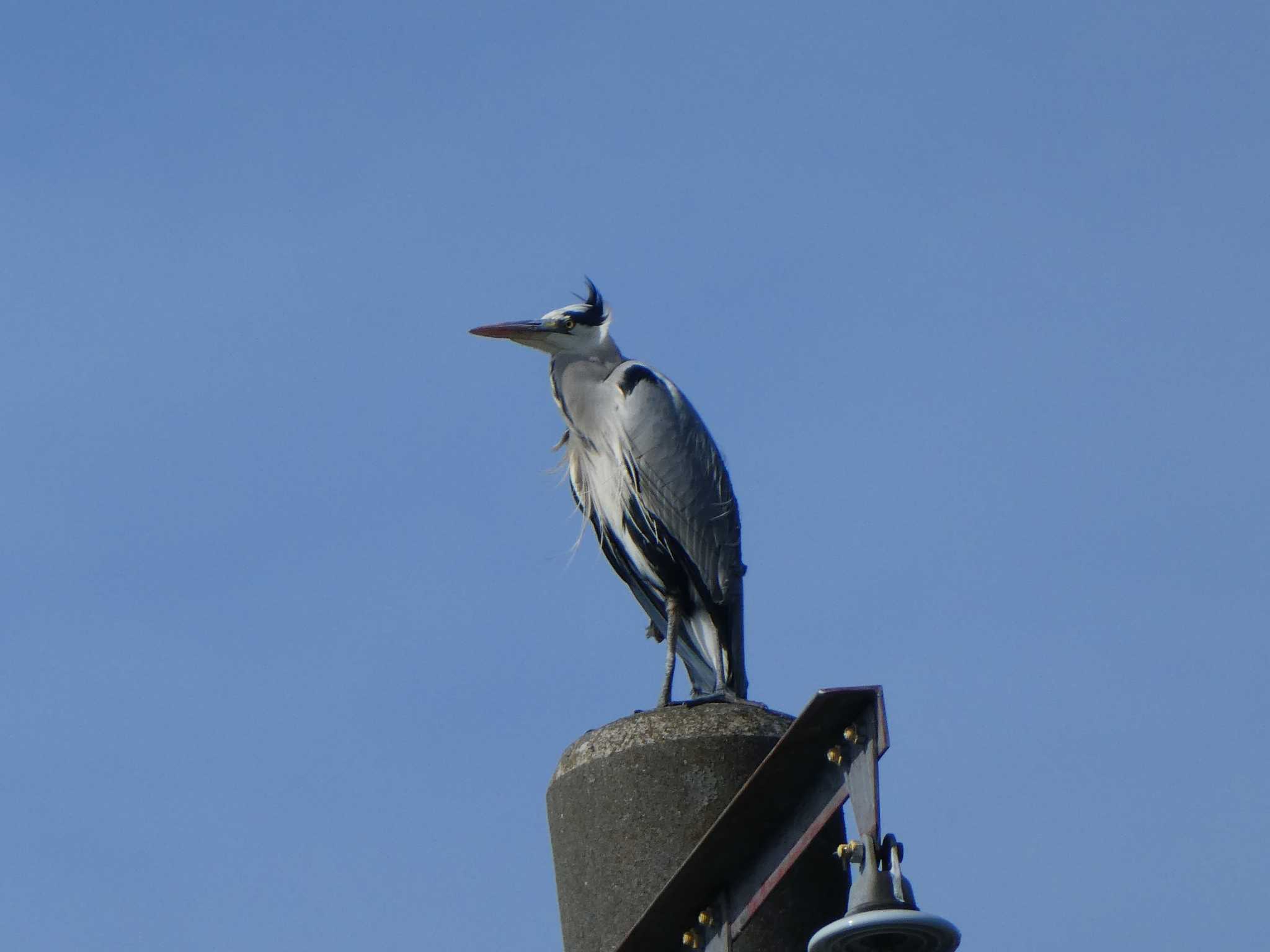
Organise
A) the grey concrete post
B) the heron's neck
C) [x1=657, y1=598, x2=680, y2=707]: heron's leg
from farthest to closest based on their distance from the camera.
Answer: the heron's neck → [x1=657, y1=598, x2=680, y2=707]: heron's leg → the grey concrete post

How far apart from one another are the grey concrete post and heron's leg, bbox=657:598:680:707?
3.62 ft

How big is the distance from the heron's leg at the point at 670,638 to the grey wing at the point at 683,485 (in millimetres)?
135

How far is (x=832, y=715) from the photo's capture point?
197 inches

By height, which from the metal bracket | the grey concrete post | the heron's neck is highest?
the heron's neck

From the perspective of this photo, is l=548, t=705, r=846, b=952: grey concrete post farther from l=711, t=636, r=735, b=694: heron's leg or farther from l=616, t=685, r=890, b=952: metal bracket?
l=711, t=636, r=735, b=694: heron's leg

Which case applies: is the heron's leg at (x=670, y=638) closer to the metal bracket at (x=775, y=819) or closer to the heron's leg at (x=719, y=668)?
the heron's leg at (x=719, y=668)

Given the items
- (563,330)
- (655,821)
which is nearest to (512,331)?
(563,330)

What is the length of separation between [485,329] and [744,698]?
2.71 meters

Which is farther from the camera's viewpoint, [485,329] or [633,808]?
[485,329]

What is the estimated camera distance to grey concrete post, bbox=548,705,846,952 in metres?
6.41

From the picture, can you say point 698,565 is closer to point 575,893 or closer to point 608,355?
point 608,355

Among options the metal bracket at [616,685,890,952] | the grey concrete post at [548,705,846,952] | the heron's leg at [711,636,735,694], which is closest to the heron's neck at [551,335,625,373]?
the heron's leg at [711,636,735,694]

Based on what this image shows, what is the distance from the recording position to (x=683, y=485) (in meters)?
9.01

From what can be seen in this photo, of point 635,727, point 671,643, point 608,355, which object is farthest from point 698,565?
point 635,727
